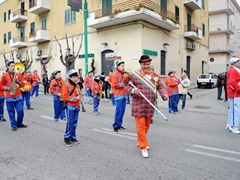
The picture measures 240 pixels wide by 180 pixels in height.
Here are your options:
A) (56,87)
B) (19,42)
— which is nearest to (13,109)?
(56,87)

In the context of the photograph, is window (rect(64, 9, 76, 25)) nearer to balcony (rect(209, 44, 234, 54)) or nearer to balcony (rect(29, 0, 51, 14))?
balcony (rect(29, 0, 51, 14))

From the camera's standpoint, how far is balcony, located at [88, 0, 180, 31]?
1633cm

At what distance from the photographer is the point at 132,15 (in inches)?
645

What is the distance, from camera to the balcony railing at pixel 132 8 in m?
16.5

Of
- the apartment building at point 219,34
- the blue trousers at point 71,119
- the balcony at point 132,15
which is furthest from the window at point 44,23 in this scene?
the apartment building at point 219,34

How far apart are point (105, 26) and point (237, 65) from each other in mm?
14924

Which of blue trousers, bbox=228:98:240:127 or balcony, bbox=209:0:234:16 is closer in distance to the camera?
blue trousers, bbox=228:98:240:127

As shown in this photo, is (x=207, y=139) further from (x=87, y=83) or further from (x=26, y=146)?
(x=87, y=83)

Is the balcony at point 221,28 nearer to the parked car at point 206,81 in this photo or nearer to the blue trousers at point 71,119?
the parked car at point 206,81

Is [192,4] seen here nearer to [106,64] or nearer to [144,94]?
[106,64]

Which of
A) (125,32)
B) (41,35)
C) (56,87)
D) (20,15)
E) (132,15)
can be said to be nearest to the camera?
(56,87)

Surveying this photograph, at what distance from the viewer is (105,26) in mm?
19547

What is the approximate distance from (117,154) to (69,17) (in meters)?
21.2

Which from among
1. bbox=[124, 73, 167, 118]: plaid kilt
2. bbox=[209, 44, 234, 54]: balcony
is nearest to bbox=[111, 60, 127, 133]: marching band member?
bbox=[124, 73, 167, 118]: plaid kilt
